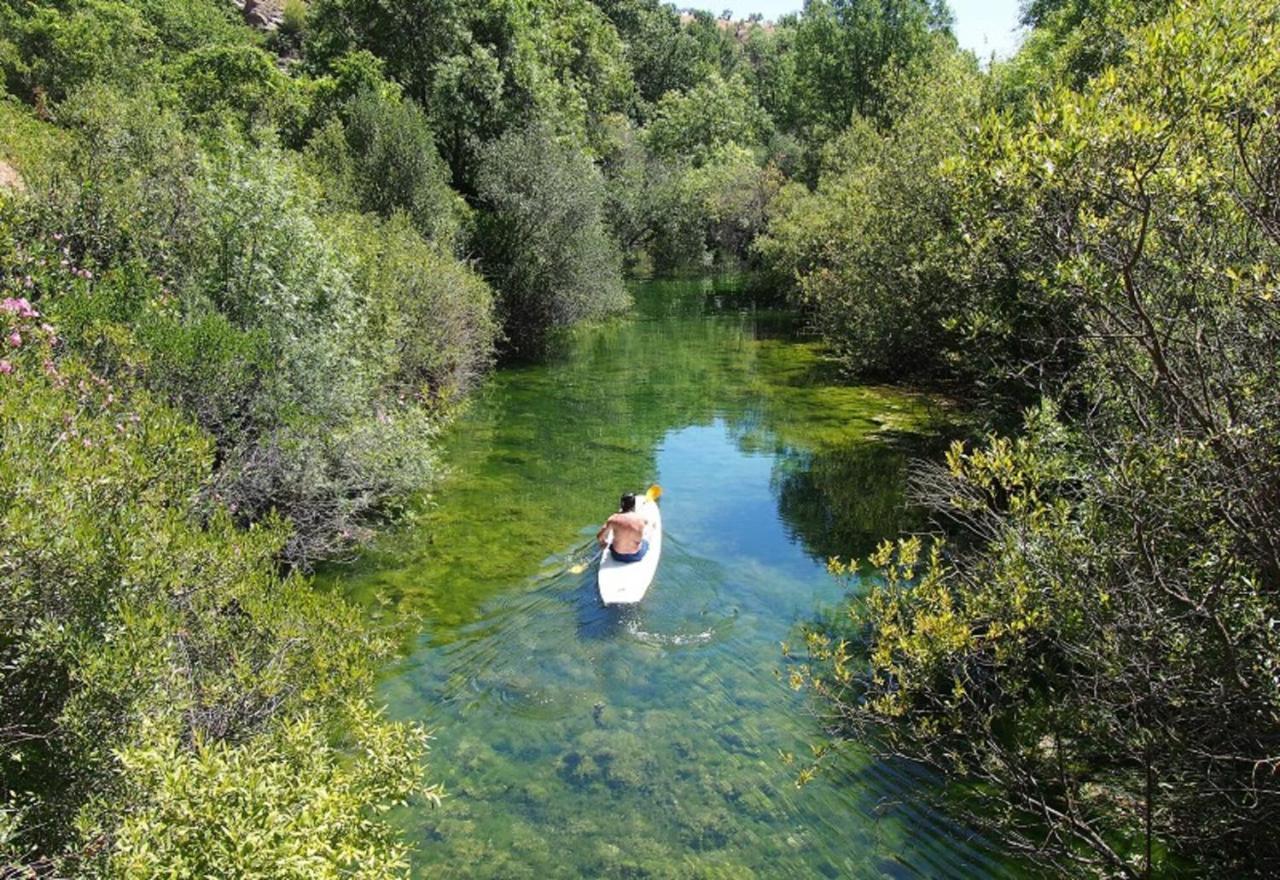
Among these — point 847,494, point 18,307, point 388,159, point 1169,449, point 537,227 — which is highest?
point 388,159

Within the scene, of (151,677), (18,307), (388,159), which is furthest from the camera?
(388,159)

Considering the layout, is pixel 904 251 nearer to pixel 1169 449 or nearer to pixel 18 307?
pixel 1169 449

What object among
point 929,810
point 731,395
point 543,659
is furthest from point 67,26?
point 929,810

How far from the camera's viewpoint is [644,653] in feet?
35.3

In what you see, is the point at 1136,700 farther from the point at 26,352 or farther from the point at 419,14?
the point at 419,14

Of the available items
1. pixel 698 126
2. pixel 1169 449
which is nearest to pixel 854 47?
pixel 698 126

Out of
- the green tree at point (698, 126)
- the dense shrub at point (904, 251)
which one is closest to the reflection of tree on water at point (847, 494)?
the dense shrub at point (904, 251)

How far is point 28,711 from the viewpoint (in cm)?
491

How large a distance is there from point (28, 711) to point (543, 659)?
6.18m

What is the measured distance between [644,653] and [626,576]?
1418 mm

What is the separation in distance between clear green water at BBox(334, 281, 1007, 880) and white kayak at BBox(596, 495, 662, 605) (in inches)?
8.6

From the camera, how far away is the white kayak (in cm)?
1151

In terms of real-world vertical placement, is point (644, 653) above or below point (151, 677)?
below

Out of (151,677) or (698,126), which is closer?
(151,677)
